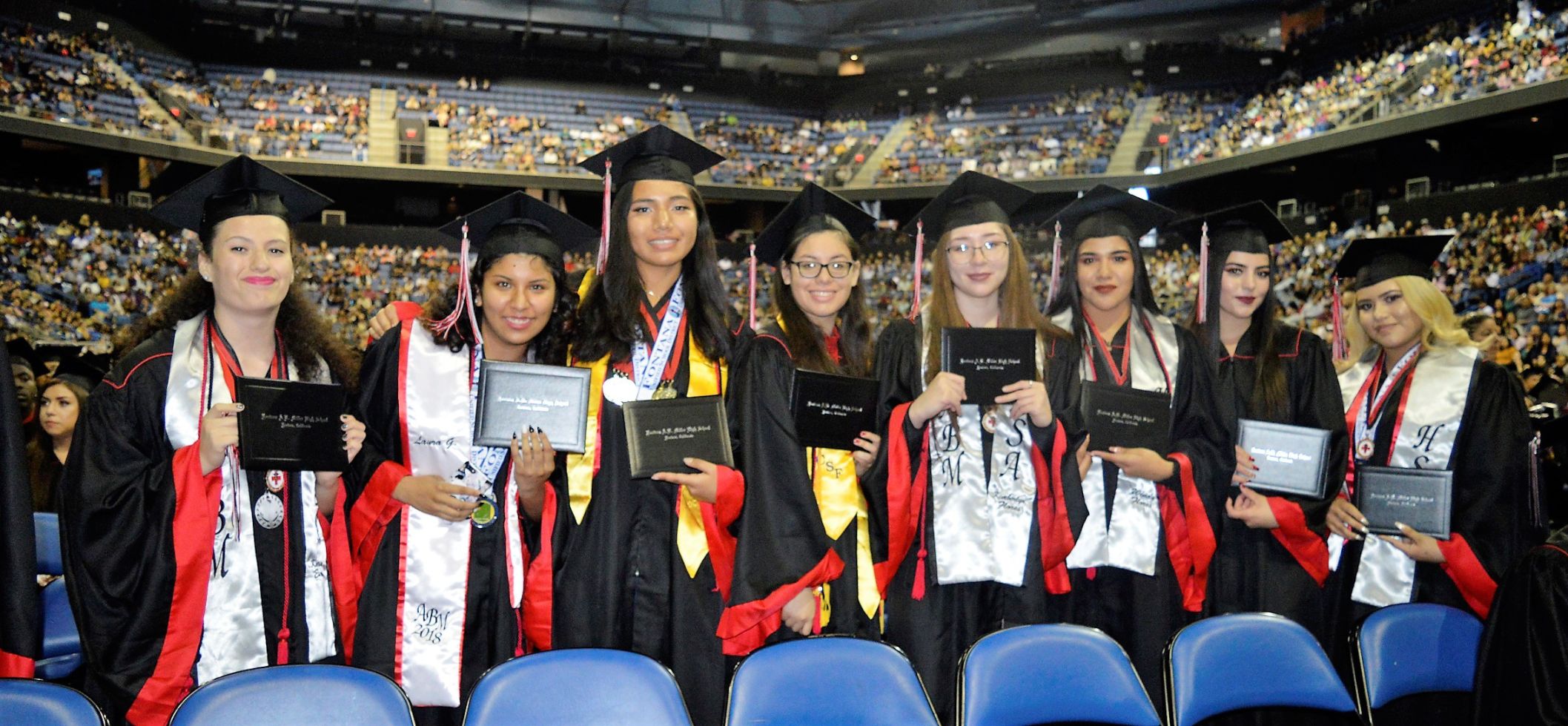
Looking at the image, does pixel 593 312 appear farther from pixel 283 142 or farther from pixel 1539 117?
pixel 283 142

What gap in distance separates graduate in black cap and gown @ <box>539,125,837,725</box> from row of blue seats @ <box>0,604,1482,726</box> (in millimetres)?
404

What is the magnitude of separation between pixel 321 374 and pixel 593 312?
0.82m

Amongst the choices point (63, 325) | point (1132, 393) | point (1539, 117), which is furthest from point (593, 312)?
point (1539, 117)

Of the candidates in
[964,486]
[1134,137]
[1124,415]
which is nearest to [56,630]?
[964,486]

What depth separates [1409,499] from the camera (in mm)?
3582

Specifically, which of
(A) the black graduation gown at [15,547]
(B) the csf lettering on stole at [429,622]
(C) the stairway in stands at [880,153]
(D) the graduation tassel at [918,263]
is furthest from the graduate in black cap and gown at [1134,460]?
(C) the stairway in stands at [880,153]

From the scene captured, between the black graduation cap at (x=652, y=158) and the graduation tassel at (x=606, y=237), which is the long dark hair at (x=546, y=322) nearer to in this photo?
the graduation tassel at (x=606, y=237)

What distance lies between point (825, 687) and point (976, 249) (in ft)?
4.92

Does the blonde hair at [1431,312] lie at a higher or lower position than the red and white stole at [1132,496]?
higher

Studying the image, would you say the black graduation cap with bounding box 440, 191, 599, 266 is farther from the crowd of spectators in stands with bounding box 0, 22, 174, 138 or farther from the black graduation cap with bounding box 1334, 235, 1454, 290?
the crowd of spectators in stands with bounding box 0, 22, 174, 138

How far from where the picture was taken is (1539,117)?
58.5ft

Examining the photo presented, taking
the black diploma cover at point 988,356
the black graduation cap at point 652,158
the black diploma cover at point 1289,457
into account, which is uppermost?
the black graduation cap at point 652,158

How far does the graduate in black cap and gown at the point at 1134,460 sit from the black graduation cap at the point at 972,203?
0.35 metres

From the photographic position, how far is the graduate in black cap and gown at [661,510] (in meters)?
3.00
